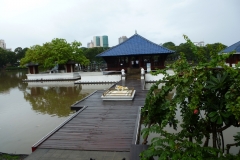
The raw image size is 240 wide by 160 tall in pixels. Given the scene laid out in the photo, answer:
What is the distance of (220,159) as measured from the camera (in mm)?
2932

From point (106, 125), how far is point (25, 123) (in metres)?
4.21

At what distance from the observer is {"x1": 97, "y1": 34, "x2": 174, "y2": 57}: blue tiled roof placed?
70.0 ft

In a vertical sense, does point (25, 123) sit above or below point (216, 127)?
below

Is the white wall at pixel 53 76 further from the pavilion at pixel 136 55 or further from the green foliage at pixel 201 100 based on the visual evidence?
the green foliage at pixel 201 100

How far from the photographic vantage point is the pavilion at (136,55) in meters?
21.5

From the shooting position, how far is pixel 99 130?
6738mm

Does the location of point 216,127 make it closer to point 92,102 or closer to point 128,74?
point 92,102

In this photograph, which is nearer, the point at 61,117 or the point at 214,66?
the point at 214,66

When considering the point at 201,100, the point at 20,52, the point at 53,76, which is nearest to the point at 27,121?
the point at 201,100

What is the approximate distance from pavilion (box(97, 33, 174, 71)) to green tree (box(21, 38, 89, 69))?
5.33 m

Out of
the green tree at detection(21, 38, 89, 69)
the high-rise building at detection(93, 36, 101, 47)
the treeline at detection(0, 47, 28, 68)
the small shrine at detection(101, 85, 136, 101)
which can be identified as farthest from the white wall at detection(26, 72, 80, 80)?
the high-rise building at detection(93, 36, 101, 47)

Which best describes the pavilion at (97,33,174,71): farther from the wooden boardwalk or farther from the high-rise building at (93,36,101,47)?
the high-rise building at (93,36,101,47)

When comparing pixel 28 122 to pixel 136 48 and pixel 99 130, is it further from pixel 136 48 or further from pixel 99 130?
pixel 136 48

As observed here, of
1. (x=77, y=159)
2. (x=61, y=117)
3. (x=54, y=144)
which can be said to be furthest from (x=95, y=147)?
(x=61, y=117)
